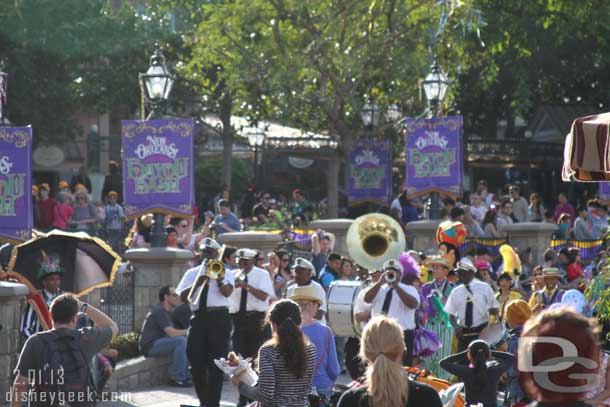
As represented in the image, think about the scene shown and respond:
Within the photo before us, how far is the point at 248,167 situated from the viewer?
143ft

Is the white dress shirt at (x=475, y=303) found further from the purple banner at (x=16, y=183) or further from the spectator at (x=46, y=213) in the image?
the spectator at (x=46, y=213)

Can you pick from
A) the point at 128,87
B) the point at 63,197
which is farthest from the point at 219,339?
the point at 128,87

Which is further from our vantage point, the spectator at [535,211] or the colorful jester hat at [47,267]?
the spectator at [535,211]

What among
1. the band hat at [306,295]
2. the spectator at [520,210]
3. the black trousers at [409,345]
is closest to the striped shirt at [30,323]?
the band hat at [306,295]

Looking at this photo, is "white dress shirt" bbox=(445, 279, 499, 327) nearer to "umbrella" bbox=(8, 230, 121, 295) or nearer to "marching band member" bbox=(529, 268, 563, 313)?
"marching band member" bbox=(529, 268, 563, 313)

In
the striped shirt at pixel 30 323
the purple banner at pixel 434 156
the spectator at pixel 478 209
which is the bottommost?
the striped shirt at pixel 30 323

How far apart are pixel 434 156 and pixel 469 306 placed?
27.2ft

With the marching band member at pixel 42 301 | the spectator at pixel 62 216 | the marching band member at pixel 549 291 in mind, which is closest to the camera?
the marching band member at pixel 42 301

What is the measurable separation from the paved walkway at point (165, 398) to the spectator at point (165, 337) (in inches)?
10.3

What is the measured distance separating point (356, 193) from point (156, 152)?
9.83 m

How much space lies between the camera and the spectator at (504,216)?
2281 cm

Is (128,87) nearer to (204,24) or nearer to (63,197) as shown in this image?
(204,24)

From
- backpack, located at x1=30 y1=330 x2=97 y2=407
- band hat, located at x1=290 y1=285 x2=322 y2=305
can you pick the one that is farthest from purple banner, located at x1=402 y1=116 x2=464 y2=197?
backpack, located at x1=30 y1=330 x2=97 y2=407

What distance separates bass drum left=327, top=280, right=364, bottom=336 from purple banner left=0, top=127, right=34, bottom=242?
347 cm
